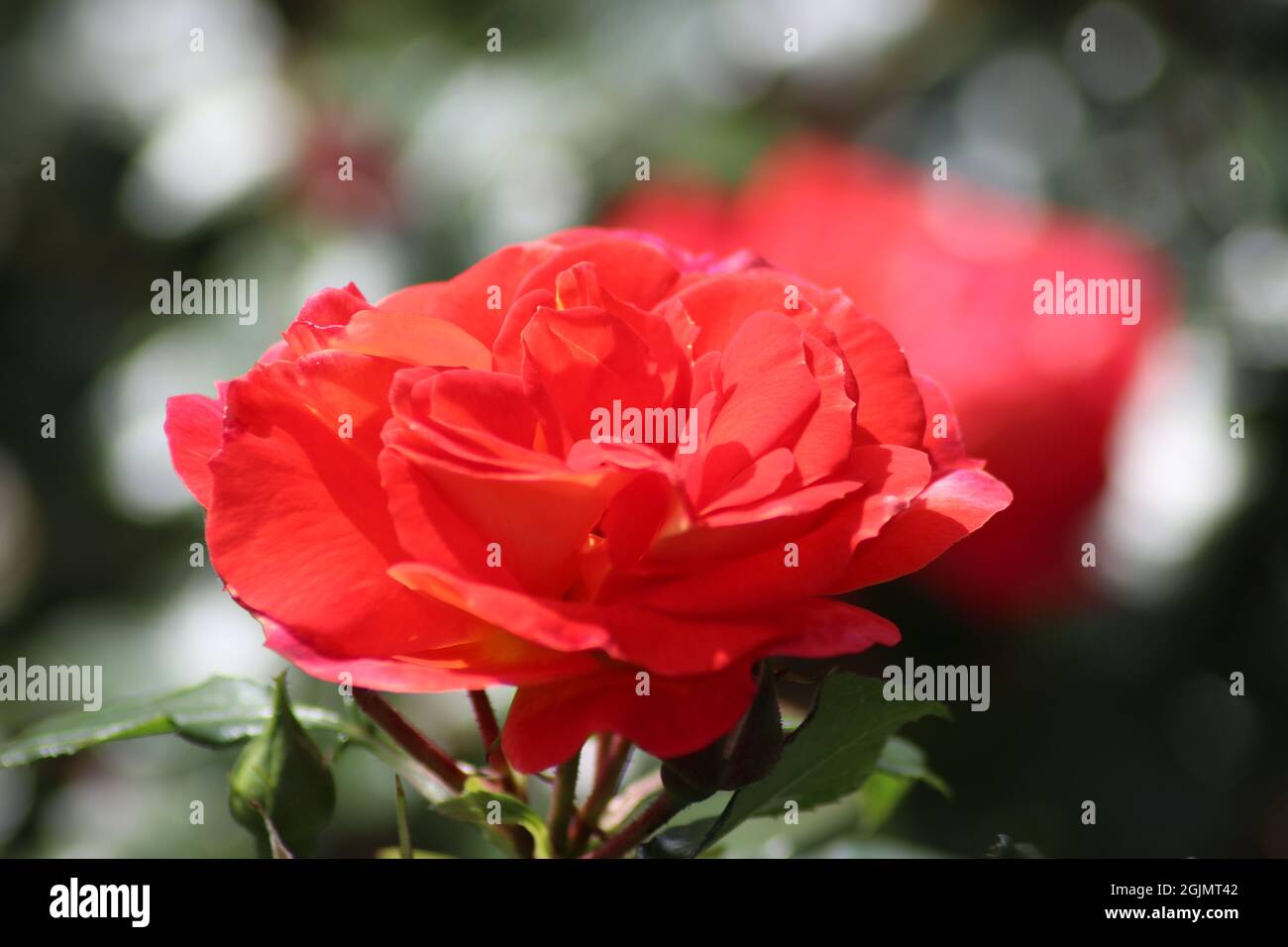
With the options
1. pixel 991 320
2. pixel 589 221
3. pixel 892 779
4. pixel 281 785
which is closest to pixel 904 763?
pixel 892 779

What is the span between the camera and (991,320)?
1.16m

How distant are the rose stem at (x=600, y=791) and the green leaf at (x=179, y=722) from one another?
0.35ft

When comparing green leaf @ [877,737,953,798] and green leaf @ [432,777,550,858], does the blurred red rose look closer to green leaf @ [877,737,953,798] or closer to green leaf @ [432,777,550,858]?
green leaf @ [877,737,953,798]

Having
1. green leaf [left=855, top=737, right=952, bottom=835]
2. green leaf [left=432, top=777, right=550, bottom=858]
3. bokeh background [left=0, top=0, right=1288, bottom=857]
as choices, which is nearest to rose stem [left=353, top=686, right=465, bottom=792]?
green leaf [left=432, top=777, right=550, bottom=858]

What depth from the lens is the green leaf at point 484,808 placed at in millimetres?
488

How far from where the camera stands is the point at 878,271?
1.19m

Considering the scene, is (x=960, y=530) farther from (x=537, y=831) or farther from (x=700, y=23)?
(x=700, y=23)

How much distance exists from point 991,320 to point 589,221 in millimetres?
525

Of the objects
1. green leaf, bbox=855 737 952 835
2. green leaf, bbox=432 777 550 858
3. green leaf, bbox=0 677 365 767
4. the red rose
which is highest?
the red rose

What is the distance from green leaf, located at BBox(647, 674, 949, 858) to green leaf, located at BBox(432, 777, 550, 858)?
0.05 meters

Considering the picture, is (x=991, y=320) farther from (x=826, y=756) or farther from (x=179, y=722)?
(x=179, y=722)

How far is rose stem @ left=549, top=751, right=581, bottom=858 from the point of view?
1.68 feet

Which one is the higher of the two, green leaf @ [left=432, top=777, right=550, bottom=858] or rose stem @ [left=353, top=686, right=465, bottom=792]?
rose stem @ [left=353, top=686, right=465, bottom=792]

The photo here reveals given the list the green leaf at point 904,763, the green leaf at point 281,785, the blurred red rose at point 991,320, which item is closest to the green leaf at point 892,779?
the green leaf at point 904,763
